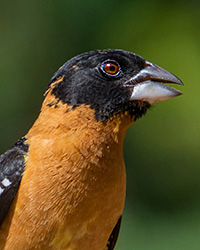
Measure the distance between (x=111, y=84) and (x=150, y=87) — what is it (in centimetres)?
30

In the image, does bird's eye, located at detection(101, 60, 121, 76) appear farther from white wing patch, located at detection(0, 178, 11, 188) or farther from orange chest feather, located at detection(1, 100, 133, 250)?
white wing patch, located at detection(0, 178, 11, 188)

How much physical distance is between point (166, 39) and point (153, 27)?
405mm

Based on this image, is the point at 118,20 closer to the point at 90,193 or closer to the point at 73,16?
the point at 73,16

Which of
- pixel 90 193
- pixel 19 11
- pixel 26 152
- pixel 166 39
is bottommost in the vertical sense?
pixel 90 193

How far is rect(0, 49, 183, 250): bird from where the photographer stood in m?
3.61

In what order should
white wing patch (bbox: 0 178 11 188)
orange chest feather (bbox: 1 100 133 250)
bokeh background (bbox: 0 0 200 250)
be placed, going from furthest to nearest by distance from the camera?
bokeh background (bbox: 0 0 200 250), white wing patch (bbox: 0 178 11 188), orange chest feather (bbox: 1 100 133 250)

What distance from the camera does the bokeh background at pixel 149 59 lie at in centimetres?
870

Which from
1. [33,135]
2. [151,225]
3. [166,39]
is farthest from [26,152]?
[166,39]

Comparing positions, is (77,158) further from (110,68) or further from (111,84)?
(110,68)

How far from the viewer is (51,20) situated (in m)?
10.1

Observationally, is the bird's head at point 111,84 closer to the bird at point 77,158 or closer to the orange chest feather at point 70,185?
the bird at point 77,158

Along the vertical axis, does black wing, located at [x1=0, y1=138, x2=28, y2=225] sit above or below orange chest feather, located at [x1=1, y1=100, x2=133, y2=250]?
above

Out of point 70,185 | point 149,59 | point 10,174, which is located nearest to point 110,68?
point 70,185

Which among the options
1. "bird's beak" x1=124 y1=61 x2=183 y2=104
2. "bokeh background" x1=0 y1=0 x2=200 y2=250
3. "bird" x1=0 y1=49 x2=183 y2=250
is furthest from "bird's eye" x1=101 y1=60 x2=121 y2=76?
"bokeh background" x1=0 y1=0 x2=200 y2=250
